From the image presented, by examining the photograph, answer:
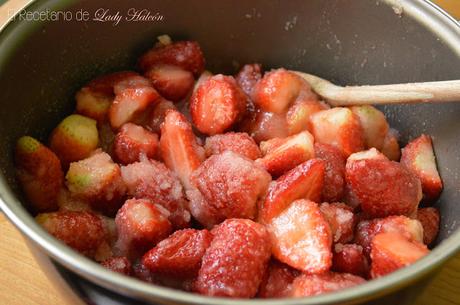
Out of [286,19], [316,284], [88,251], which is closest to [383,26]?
[286,19]

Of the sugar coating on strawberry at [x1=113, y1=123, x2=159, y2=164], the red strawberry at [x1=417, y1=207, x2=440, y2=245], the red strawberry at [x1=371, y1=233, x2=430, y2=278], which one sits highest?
the sugar coating on strawberry at [x1=113, y1=123, x2=159, y2=164]

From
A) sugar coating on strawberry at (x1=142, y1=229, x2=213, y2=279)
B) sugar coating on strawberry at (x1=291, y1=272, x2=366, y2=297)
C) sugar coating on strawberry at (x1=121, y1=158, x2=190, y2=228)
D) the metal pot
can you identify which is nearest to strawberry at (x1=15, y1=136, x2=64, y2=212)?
the metal pot

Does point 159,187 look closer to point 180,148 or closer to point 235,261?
point 180,148

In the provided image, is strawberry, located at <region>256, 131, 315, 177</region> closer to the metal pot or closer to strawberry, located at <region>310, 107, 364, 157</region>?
strawberry, located at <region>310, 107, 364, 157</region>

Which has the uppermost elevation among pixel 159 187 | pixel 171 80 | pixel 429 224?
pixel 171 80

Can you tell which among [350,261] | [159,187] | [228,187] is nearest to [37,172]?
[159,187]

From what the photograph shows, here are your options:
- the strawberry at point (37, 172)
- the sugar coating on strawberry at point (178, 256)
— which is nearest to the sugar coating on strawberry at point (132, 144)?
the strawberry at point (37, 172)
